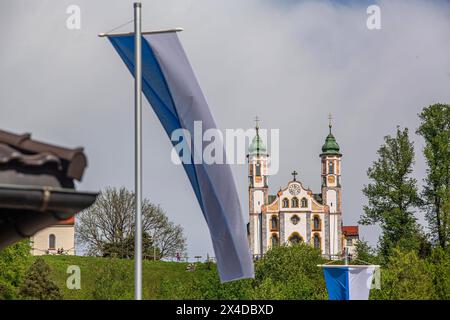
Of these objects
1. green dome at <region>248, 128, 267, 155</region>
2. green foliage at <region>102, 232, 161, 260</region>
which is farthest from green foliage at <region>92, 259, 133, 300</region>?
green dome at <region>248, 128, 267, 155</region>

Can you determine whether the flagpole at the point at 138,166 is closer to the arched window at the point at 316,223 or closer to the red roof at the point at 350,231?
the arched window at the point at 316,223

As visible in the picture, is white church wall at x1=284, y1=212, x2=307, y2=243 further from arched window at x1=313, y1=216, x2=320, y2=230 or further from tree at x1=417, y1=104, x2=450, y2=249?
tree at x1=417, y1=104, x2=450, y2=249

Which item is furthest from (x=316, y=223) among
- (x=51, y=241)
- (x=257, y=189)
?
(x=51, y=241)

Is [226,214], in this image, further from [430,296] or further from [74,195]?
[430,296]

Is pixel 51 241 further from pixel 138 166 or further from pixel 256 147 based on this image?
pixel 138 166

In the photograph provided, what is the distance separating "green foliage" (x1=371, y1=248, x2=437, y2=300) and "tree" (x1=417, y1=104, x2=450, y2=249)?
1671cm

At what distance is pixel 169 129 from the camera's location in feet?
56.7

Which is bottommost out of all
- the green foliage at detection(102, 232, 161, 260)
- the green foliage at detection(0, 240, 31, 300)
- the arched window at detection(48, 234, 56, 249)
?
the green foliage at detection(0, 240, 31, 300)

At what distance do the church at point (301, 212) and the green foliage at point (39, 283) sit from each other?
75980 mm

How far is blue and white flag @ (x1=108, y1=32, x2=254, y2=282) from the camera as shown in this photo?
1628 centimetres

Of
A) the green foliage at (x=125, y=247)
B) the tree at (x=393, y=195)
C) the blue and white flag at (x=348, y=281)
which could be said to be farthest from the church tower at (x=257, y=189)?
the blue and white flag at (x=348, y=281)

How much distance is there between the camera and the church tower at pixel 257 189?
15200cm

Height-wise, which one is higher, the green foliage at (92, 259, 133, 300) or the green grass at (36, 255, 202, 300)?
the green grass at (36, 255, 202, 300)
